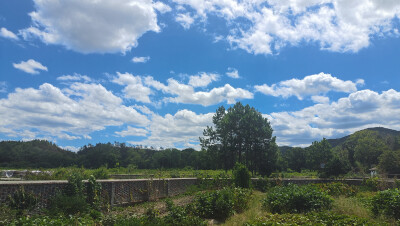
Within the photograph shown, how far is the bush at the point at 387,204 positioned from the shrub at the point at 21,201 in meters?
9.10

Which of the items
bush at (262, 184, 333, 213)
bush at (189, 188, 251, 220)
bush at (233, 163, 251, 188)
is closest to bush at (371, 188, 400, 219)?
bush at (262, 184, 333, 213)

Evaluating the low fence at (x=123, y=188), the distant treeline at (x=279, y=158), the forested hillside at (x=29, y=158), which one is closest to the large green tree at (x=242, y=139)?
the distant treeline at (x=279, y=158)

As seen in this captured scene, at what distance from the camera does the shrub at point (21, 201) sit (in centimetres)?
665

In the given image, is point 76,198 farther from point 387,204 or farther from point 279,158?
point 279,158

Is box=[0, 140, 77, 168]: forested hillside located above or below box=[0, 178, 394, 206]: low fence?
above

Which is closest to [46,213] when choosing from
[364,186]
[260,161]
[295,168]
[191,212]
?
[191,212]

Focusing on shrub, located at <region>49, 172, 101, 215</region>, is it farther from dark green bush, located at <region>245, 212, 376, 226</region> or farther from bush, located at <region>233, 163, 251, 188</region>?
bush, located at <region>233, 163, 251, 188</region>

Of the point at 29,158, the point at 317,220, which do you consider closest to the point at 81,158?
the point at 29,158

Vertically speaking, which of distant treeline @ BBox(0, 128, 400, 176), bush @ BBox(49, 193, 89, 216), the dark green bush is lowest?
the dark green bush

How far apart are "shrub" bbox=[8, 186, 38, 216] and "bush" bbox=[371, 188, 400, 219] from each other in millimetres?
9098

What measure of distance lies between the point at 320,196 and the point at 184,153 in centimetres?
8092

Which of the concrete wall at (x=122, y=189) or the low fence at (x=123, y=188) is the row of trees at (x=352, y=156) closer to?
the low fence at (x=123, y=188)

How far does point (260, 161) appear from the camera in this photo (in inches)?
1638

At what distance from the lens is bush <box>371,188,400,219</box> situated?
6.71m
